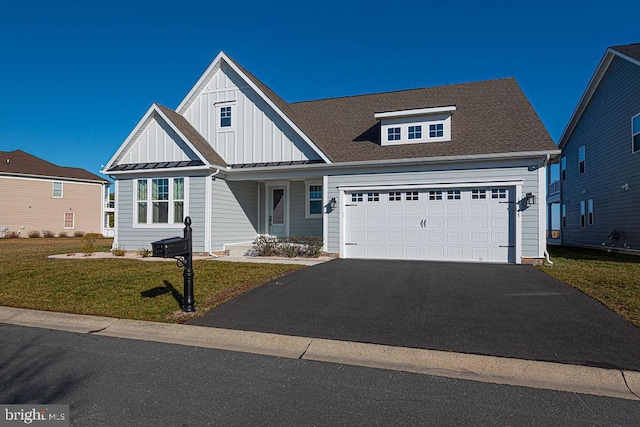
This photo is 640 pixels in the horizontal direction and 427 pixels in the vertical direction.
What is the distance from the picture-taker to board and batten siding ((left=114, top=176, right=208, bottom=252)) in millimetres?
13547

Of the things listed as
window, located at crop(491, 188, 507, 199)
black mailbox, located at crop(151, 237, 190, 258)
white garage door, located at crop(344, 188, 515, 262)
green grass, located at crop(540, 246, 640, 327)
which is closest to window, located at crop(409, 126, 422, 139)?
white garage door, located at crop(344, 188, 515, 262)

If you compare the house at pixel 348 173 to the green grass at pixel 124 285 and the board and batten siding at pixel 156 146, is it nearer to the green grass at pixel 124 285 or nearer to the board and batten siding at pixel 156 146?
the board and batten siding at pixel 156 146

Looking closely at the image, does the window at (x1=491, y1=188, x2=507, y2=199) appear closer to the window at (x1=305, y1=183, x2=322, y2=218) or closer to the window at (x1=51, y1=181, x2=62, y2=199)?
the window at (x1=305, y1=183, x2=322, y2=218)

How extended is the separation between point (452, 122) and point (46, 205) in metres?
33.5

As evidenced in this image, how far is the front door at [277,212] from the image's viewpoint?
52.9ft

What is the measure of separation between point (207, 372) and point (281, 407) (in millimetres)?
1165

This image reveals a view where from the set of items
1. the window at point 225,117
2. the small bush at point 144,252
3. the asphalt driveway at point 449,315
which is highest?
the window at point 225,117

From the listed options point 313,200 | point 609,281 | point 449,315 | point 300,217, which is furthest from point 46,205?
point 609,281

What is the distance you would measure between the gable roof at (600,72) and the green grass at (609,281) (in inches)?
333

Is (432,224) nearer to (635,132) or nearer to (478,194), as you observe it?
(478,194)

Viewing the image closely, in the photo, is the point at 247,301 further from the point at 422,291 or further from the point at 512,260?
the point at 512,260

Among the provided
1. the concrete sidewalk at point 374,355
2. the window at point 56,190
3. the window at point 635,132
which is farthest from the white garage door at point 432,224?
the window at point 56,190

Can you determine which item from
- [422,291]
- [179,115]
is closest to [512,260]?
[422,291]

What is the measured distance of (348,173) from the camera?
1301 centimetres
